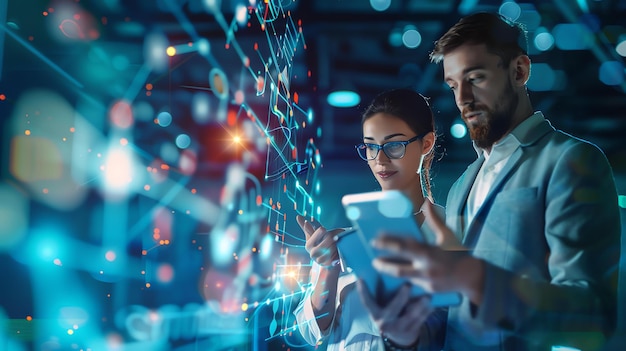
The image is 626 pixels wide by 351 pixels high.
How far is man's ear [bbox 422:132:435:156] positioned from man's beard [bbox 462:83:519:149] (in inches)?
17.4

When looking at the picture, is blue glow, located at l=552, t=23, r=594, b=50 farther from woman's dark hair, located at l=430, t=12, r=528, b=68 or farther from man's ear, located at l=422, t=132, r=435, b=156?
woman's dark hair, located at l=430, t=12, r=528, b=68

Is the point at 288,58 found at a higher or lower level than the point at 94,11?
higher

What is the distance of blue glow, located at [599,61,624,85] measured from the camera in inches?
143

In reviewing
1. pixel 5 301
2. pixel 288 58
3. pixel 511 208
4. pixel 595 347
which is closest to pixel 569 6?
pixel 288 58

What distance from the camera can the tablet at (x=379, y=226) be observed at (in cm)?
93

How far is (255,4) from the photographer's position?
1507 mm

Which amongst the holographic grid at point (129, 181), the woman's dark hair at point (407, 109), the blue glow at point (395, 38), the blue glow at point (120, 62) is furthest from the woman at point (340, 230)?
the blue glow at point (395, 38)

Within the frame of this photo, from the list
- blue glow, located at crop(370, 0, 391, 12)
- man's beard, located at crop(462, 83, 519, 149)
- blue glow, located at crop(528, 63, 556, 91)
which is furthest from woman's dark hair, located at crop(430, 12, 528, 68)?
blue glow, located at crop(528, 63, 556, 91)

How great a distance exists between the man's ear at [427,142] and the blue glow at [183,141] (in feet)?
3.62

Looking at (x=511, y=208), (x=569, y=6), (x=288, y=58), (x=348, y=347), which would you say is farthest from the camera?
(x=569, y=6)

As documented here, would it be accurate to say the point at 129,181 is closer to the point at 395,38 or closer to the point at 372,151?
the point at 372,151

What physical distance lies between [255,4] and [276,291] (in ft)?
3.40

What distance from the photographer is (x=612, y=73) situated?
3.68 meters

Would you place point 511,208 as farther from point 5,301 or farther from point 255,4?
point 5,301
